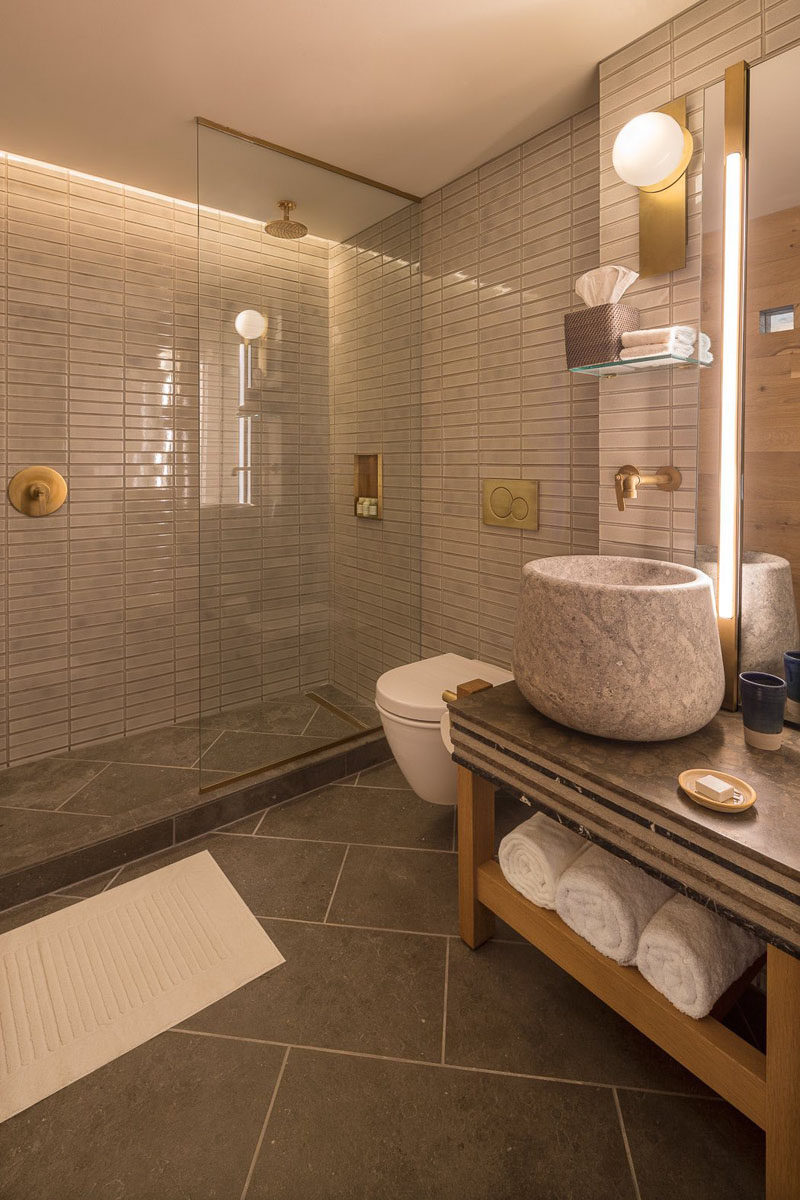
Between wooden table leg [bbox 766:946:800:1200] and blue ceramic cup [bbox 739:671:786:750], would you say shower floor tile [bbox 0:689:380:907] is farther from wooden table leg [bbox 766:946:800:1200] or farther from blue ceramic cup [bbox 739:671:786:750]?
wooden table leg [bbox 766:946:800:1200]

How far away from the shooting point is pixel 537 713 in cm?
144

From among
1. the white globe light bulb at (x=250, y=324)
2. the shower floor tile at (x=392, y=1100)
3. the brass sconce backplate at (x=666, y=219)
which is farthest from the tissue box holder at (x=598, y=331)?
the shower floor tile at (x=392, y=1100)

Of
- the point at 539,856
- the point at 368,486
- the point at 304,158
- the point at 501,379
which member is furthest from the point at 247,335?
the point at 539,856

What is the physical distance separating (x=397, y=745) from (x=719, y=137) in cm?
186

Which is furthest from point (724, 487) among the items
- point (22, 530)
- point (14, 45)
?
point (22, 530)

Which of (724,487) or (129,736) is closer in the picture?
(724,487)

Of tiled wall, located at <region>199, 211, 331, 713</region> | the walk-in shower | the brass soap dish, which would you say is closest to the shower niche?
the walk-in shower

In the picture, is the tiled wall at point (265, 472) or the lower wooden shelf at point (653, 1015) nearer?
the lower wooden shelf at point (653, 1015)

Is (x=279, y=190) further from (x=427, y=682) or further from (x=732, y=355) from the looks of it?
(x=427, y=682)

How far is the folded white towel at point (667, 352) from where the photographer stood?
149 centimetres

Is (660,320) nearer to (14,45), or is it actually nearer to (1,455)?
(14,45)

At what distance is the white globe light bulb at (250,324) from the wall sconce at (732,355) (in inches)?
61.8

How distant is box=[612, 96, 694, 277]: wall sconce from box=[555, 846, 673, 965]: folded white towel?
1.47 m

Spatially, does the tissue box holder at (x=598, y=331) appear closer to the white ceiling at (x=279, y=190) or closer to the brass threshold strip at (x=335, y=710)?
the white ceiling at (x=279, y=190)
